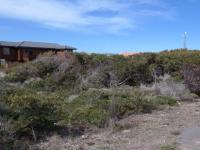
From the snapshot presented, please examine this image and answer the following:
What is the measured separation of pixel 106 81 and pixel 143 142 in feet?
45.8

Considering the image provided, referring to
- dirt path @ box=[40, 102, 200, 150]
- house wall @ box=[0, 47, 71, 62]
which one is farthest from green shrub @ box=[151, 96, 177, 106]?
house wall @ box=[0, 47, 71, 62]

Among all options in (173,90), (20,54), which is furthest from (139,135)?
(20,54)

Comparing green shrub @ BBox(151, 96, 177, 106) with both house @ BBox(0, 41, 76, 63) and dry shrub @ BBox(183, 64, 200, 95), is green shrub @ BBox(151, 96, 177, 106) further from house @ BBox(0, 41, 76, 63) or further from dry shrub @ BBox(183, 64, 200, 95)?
house @ BBox(0, 41, 76, 63)

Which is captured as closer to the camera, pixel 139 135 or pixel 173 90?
pixel 139 135

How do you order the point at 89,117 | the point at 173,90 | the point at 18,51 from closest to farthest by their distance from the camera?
1. the point at 89,117
2. the point at 173,90
3. the point at 18,51

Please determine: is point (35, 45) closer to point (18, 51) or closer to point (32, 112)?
point (18, 51)

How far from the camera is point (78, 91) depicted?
1994 cm

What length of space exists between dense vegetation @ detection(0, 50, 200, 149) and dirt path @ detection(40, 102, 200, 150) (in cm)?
62

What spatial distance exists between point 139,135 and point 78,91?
34.1 ft

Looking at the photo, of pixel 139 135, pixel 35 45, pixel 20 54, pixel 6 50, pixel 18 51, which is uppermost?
pixel 35 45

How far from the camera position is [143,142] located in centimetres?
897

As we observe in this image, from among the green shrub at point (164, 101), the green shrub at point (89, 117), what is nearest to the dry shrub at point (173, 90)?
the green shrub at point (164, 101)

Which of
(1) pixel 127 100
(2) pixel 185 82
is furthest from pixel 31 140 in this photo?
(2) pixel 185 82

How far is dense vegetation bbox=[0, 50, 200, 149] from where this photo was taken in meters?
9.62
